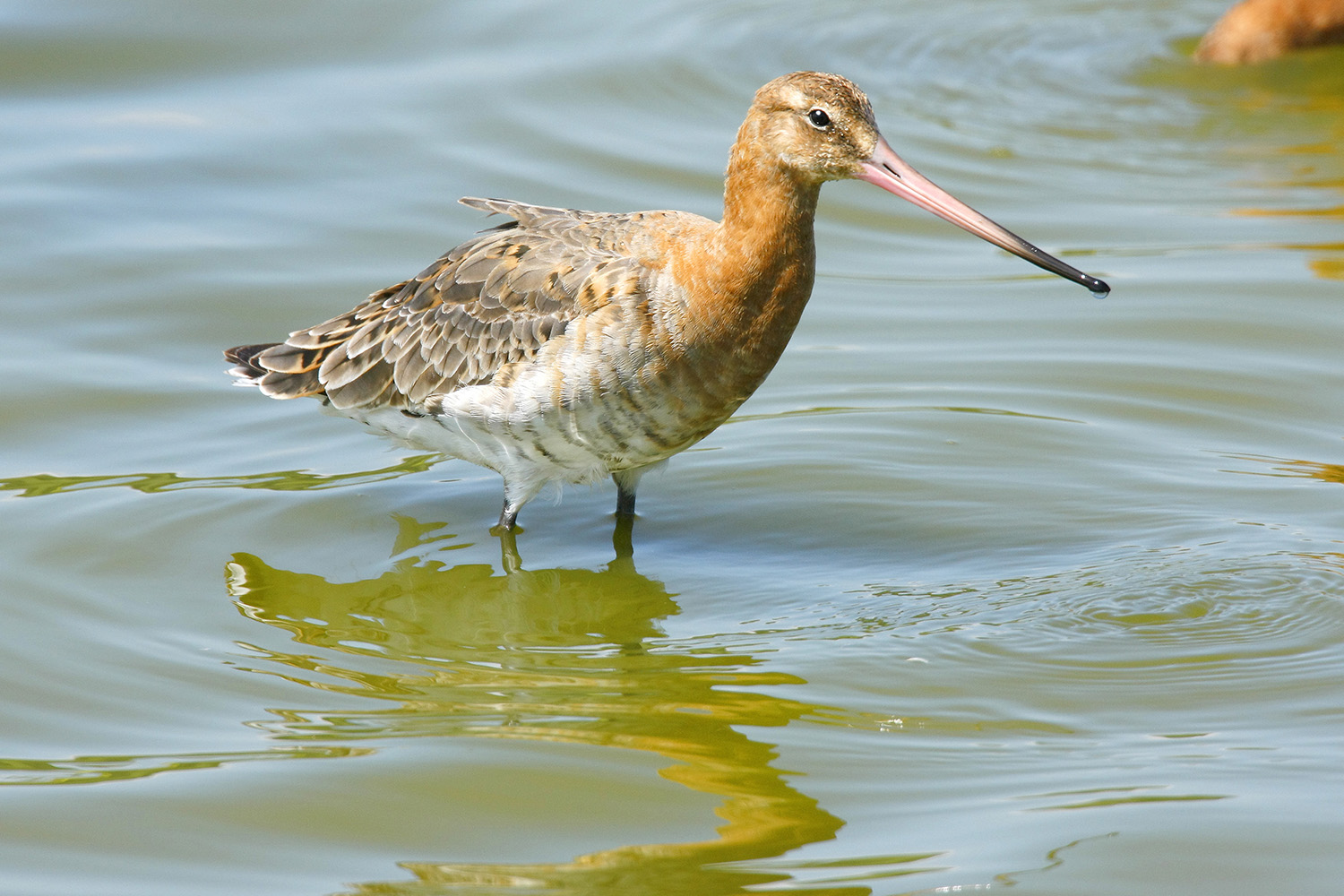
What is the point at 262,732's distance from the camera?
5492mm

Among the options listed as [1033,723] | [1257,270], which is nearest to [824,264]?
[1257,270]

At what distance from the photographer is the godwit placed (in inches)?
244

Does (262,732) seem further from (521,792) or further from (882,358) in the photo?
(882,358)

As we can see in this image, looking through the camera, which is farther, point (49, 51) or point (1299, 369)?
point (49, 51)

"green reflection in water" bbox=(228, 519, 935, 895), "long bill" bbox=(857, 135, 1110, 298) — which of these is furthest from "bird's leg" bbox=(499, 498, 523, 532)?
"long bill" bbox=(857, 135, 1110, 298)

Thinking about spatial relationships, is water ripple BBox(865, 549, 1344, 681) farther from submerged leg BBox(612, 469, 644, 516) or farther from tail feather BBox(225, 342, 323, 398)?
tail feather BBox(225, 342, 323, 398)

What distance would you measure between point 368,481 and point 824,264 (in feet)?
10.9

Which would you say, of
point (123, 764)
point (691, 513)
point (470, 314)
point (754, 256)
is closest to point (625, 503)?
point (691, 513)

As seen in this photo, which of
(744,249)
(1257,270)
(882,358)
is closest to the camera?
(744,249)

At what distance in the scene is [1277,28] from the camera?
12469 mm

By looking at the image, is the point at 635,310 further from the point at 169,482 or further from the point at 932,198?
the point at 169,482

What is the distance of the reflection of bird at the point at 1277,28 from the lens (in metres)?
12.5

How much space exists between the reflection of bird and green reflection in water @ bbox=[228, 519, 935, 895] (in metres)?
7.54

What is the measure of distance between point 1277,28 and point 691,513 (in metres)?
7.32
